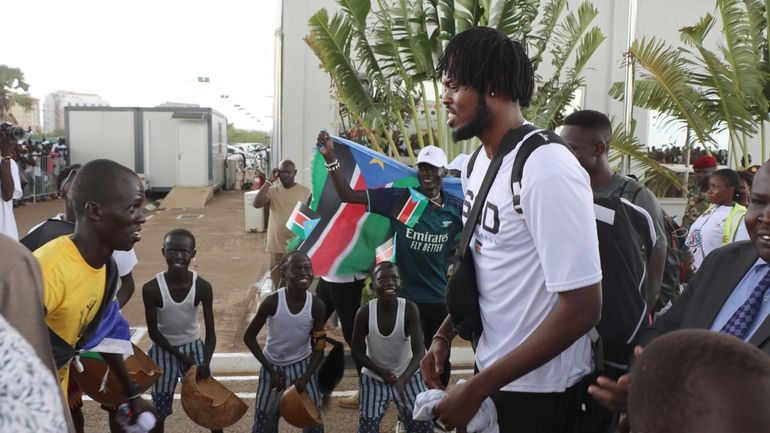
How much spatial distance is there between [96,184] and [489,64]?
1807 mm

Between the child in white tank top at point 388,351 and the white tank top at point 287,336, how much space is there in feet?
1.14

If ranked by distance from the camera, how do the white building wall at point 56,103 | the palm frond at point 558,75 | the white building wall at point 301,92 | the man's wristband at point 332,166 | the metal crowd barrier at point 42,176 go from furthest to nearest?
the white building wall at point 56,103
the metal crowd barrier at point 42,176
the white building wall at point 301,92
the palm frond at point 558,75
the man's wristband at point 332,166

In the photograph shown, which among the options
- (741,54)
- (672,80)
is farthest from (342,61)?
(741,54)

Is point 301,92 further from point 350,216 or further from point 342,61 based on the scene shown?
point 350,216

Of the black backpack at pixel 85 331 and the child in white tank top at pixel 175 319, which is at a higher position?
the black backpack at pixel 85 331

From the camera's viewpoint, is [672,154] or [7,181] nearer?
[7,181]

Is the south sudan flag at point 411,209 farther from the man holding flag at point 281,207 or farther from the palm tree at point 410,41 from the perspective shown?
the man holding flag at point 281,207

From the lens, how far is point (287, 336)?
458 cm

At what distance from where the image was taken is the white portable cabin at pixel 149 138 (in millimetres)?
24078

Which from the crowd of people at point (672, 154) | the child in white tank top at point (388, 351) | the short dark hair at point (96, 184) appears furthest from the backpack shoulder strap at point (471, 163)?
the crowd of people at point (672, 154)

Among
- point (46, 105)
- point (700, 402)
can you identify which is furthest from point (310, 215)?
point (46, 105)

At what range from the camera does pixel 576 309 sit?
1.90 m

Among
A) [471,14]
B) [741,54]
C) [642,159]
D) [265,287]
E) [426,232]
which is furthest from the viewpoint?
[265,287]

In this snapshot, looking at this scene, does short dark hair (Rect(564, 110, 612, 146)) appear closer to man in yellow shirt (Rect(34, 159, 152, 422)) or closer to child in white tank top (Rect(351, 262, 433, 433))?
child in white tank top (Rect(351, 262, 433, 433))
